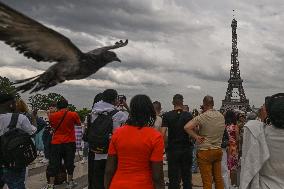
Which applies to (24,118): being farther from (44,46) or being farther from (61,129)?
(44,46)

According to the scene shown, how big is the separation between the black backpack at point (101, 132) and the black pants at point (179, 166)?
6.79ft

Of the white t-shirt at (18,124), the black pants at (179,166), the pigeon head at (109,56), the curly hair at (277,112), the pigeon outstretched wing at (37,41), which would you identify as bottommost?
the black pants at (179,166)

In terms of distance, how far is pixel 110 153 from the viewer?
434 cm

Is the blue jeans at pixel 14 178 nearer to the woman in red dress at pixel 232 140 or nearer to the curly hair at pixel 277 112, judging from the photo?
the curly hair at pixel 277 112

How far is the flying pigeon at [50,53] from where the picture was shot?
1.67 meters

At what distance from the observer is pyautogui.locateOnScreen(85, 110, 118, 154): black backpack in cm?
639

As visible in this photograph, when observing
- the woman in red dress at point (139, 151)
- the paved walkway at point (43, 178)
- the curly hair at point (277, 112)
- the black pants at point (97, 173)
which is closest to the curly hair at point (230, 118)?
the paved walkway at point (43, 178)

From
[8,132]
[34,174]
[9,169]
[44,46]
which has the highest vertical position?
[44,46]

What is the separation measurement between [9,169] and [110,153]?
98.5 inches

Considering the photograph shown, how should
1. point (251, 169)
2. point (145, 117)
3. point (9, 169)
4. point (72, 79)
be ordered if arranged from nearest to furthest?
point (72, 79) → point (251, 169) → point (145, 117) → point (9, 169)

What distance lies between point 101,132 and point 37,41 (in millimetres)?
4655

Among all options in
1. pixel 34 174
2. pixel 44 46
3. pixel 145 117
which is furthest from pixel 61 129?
pixel 44 46

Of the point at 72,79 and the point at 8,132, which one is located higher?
the point at 72,79

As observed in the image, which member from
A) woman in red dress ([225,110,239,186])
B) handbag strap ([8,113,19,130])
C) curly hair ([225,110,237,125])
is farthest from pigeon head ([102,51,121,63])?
curly hair ([225,110,237,125])
